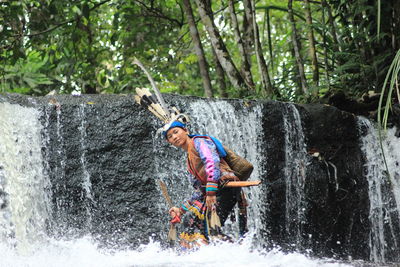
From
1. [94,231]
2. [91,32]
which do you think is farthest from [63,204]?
[91,32]

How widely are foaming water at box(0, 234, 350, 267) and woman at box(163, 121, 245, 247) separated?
176mm

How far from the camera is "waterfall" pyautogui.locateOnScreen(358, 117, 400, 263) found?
24.7ft

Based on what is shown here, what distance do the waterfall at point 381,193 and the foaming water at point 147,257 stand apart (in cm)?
257

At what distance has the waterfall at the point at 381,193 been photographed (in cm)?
754

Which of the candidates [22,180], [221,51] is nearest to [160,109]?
[22,180]

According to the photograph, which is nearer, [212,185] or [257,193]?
[212,185]

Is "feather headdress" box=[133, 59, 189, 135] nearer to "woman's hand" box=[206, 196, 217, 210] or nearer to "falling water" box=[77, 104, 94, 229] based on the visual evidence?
"woman's hand" box=[206, 196, 217, 210]

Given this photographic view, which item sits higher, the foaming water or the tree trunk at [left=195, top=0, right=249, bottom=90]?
the tree trunk at [left=195, top=0, right=249, bottom=90]

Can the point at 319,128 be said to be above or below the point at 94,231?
above

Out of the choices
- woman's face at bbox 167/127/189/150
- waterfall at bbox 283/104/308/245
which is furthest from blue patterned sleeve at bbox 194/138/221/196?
waterfall at bbox 283/104/308/245

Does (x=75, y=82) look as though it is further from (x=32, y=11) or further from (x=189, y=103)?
(x=189, y=103)

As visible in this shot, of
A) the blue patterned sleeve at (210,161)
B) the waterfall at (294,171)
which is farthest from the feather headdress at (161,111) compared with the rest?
the waterfall at (294,171)

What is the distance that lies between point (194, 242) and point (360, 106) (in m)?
3.89

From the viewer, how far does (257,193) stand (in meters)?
6.91
